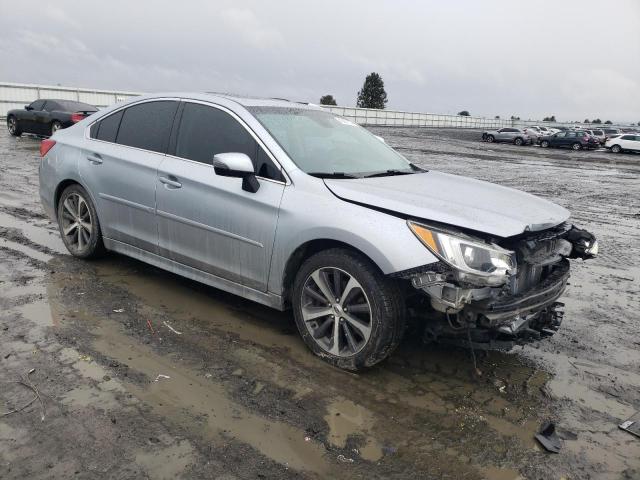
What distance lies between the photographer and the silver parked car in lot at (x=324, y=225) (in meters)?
3.37

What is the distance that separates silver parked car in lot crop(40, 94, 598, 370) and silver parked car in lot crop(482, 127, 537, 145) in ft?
139

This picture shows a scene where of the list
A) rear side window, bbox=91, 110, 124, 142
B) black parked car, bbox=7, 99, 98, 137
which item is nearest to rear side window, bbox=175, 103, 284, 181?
rear side window, bbox=91, 110, 124, 142

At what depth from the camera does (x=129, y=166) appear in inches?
196

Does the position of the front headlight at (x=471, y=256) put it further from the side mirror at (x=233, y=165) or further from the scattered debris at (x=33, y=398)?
the scattered debris at (x=33, y=398)

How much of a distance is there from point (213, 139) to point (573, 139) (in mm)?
41560

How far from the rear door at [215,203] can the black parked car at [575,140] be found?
41.4 metres

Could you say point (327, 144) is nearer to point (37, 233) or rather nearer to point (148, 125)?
point (148, 125)

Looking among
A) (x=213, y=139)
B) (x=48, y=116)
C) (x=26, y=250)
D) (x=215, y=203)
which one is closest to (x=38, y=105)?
(x=48, y=116)

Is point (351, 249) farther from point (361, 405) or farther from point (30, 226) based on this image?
point (30, 226)

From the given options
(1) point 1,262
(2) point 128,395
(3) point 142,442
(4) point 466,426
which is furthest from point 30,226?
(4) point 466,426

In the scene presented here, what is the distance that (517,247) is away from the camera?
3.54m

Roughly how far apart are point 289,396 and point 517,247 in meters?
1.73

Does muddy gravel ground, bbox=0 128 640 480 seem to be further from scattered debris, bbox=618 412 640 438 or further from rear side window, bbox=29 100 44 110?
rear side window, bbox=29 100 44 110

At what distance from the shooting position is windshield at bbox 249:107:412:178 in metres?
4.21
